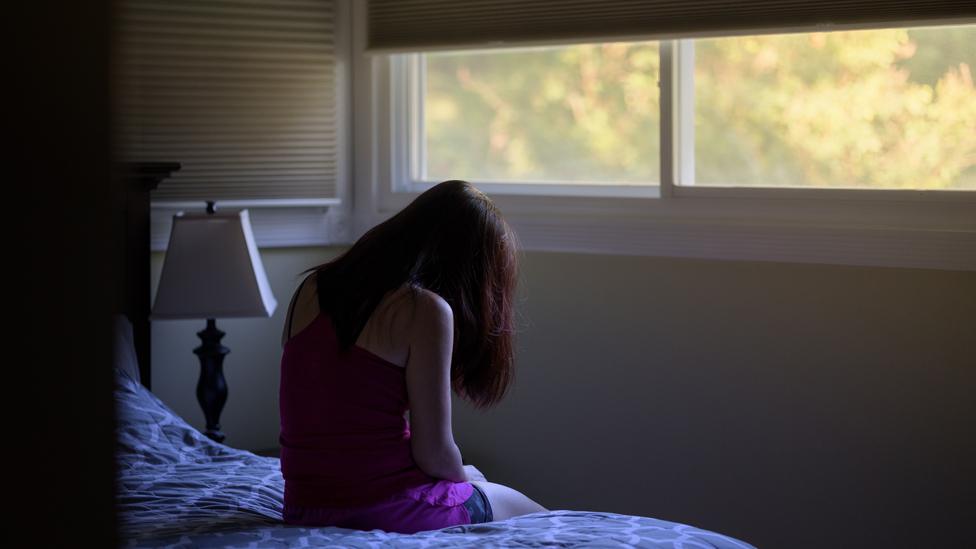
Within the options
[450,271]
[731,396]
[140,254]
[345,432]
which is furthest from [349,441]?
[140,254]

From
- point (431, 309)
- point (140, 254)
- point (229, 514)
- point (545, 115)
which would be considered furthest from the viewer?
point (545, 115)

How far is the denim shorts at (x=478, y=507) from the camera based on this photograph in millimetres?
2035

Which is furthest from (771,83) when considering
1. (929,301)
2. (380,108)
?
(380,108)

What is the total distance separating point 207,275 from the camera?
294cm

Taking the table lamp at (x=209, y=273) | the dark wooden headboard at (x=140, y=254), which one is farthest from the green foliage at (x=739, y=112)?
the dark wooden headboard at (x=140, y=254)

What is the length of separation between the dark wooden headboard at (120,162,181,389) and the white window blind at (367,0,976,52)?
0.86m

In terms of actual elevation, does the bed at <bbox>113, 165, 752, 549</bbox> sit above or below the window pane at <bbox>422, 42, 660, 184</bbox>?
below

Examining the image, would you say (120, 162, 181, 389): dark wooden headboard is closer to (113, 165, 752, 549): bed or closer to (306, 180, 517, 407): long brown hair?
(113, 165, 752, 549): bed

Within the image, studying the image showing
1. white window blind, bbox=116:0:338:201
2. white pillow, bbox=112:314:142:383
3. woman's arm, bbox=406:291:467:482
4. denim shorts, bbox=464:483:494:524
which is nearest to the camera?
woman's arm, bbox=406:291:467:482

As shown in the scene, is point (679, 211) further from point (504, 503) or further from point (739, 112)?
point (504, 503)

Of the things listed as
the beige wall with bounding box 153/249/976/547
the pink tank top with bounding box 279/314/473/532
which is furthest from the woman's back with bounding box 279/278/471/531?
the beige wall with bounding box 153/249/976/547

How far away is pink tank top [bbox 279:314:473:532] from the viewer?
1921 mm

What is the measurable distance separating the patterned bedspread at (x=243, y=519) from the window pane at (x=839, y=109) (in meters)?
1.16

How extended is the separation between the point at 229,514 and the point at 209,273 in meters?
1.07
